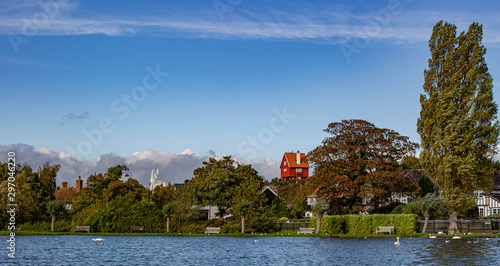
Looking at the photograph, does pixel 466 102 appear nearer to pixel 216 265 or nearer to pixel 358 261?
pixel 358 261

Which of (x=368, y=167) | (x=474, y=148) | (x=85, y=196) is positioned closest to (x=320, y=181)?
(x=368, y=167)

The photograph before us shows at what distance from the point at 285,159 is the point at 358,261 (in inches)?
5433

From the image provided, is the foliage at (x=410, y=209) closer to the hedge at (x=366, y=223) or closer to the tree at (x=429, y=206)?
the hedge at (x=366, y=223)

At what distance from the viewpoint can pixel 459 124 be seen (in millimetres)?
58281

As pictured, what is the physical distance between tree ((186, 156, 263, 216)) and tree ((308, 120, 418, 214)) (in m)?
10.5

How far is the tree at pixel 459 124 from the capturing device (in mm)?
58375

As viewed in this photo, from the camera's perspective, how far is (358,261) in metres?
34.9

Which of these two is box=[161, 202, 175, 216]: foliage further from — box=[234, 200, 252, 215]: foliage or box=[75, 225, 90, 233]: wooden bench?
box=[75, 225, 90, 233]: wooden bench

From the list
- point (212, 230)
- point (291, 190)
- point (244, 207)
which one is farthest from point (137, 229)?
point (291, 190)

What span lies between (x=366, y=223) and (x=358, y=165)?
10.8 meters

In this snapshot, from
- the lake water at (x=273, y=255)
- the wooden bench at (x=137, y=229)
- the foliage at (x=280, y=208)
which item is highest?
the foliage at (x=280, y=208)

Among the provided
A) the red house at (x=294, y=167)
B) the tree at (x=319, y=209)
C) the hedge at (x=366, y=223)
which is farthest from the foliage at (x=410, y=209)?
the red house at (x=294, y=167)

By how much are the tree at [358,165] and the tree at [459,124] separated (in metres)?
10.2

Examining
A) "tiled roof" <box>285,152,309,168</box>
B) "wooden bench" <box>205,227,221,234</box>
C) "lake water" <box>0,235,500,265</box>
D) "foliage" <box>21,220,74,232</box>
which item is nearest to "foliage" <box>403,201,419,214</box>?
"lake water" <box>0,235,500,265</box>
